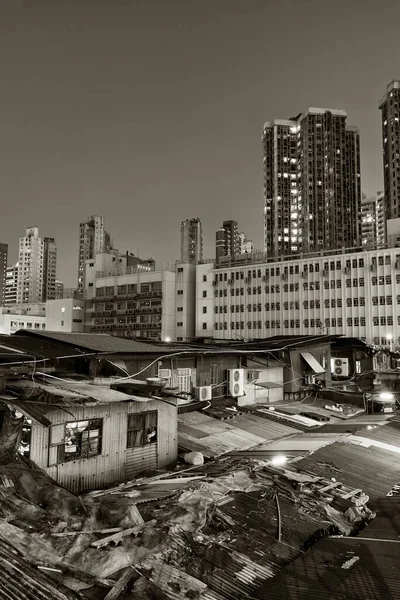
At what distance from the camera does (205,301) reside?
317 ft

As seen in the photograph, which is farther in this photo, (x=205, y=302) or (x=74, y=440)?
(x=205, y=302)

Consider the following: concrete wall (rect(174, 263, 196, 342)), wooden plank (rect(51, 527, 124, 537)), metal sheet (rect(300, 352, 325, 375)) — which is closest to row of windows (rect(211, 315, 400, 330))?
concrete wall (rect(174, 263, 196, 342))

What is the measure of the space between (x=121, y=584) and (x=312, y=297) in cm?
8011

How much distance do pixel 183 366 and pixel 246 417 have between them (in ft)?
16.4

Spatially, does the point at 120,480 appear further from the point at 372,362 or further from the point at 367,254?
the point at 367,254

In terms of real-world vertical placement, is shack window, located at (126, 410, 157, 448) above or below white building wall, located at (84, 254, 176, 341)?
below

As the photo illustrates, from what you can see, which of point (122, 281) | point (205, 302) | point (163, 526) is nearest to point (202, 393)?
point (163, 526)

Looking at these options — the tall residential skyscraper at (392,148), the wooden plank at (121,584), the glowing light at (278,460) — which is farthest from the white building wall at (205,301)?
the wooden plank at (121,584)

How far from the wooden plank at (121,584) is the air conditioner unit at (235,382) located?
20.6 metres

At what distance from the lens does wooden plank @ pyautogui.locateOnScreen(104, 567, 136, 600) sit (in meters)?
7.40

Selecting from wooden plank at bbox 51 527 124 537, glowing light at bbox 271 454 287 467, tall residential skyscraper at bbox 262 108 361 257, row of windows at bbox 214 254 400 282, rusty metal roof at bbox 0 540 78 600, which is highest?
tall residential skyscraper at bbox 262 108 361 257

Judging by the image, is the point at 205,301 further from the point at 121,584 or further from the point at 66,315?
the point at 121,584

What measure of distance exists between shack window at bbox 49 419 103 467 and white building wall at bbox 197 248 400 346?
68019 mm

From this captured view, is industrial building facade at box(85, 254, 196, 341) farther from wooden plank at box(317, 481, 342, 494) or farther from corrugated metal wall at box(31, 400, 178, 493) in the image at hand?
wooden plank at box(317, 481, 342, 494)
